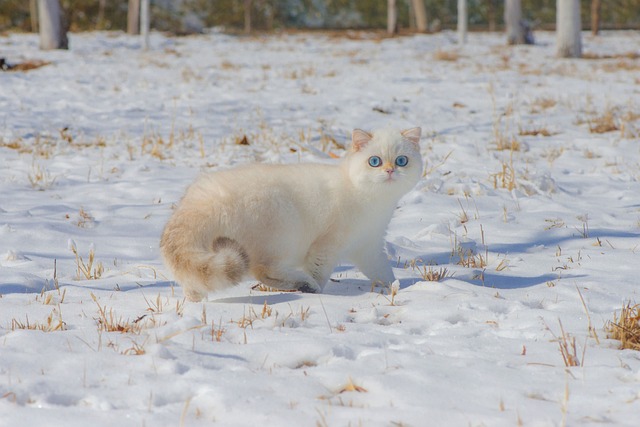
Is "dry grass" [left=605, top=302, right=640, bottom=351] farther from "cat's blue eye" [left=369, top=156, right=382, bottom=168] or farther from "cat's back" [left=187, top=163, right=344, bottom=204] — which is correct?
"cat's back" [left=187, top=163, right=344, bottom=204]

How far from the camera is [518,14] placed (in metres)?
28.2

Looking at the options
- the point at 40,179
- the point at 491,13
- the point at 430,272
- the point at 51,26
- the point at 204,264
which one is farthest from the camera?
the point at 491,13

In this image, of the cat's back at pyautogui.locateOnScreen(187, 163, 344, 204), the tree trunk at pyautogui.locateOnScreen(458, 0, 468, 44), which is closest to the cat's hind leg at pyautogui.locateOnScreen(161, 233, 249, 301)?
the cat's back at pyautogui.locateOnScreen(187, 163, 344, 204)

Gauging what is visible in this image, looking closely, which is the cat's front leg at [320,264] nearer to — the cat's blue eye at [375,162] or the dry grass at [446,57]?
the cat's blue eye at [375,162]

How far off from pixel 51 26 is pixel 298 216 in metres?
21.6

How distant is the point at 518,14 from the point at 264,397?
90.9 ft

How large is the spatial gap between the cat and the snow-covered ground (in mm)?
196

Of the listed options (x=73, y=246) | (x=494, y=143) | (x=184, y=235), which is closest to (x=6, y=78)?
(x=494, y=143)

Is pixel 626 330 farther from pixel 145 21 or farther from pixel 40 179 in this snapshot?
pixel 145 21

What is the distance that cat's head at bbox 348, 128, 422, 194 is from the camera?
4496mm

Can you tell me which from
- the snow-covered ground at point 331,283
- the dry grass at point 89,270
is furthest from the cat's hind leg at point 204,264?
the dry grass at point 89,270

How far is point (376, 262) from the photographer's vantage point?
470 cm

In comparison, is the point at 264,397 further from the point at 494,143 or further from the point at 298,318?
the point at 494,143

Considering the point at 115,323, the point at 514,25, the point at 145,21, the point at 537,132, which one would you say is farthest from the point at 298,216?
the point at 514,25
